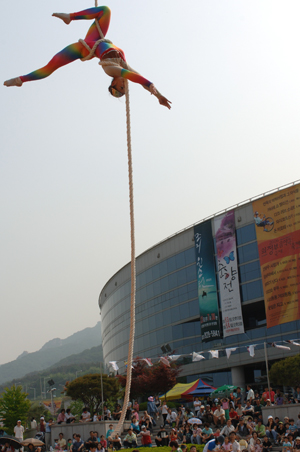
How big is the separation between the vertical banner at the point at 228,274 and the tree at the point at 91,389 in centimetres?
1515

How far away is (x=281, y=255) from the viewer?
38.6 meters

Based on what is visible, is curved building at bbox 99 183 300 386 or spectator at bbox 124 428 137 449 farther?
curved building at bbox 99 183 300 386

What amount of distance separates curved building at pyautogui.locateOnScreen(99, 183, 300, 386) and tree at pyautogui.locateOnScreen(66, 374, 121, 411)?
8.53 m

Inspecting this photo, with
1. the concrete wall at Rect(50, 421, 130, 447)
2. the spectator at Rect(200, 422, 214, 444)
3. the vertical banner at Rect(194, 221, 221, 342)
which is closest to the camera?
the spectator at Rect(200, 422, 214, 444)

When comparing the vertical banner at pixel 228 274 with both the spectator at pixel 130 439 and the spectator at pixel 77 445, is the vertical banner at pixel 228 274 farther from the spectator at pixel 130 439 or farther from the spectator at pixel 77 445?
the spectator at pixel 77 445

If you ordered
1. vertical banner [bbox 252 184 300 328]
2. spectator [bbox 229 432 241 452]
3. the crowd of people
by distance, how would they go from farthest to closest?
vertical banner [bbox 252 184 300 328], the crowd of people, spectator [bbox 229 432 241 452]

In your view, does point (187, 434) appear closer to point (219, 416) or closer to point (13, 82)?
point (219, 416)

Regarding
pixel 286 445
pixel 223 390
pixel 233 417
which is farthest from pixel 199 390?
pixel 286 445

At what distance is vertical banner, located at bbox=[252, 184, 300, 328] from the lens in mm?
37406

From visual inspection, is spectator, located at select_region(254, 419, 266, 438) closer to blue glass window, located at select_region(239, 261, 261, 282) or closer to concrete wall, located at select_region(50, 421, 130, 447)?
concrete wall, located at select_region(50, 421, 130, 447)

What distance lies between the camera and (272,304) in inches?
1515

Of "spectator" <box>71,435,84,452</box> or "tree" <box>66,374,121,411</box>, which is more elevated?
"tree" <box>66,374,121,411</box>

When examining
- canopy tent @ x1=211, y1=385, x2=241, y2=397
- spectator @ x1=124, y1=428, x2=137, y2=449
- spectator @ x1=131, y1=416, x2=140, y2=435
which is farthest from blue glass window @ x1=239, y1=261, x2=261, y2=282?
spectator @ x1=124, y1=428, x2=137, y2=449

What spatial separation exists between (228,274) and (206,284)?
238 cm
